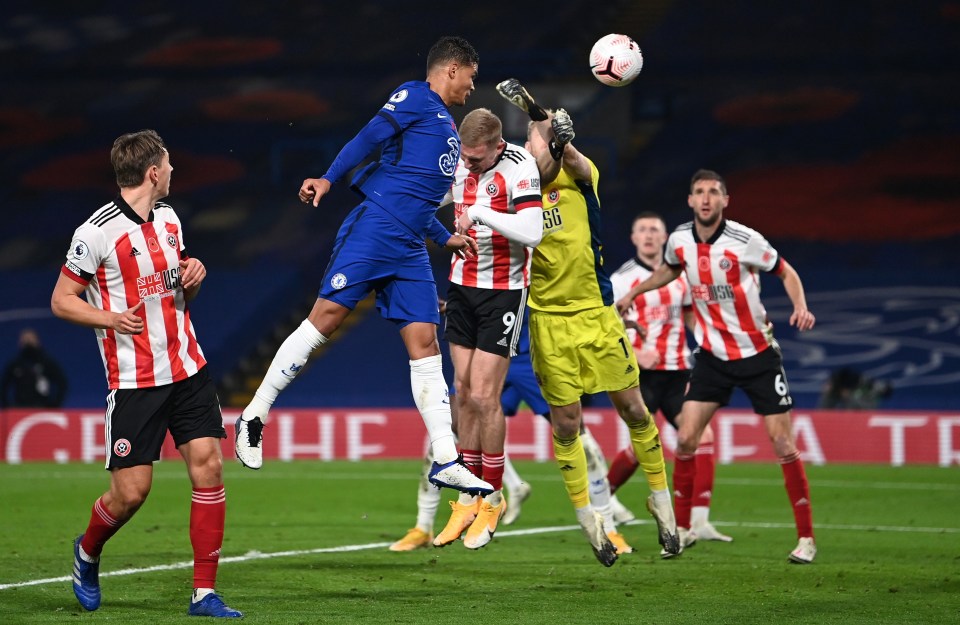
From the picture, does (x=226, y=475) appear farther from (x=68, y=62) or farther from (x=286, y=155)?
(x=68, y=62)

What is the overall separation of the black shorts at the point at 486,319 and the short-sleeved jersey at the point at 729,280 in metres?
1.81

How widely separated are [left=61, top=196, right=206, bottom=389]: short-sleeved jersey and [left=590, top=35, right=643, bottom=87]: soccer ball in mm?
2782

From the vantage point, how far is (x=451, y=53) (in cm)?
744

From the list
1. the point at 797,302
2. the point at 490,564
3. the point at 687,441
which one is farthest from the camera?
the point at 687,441

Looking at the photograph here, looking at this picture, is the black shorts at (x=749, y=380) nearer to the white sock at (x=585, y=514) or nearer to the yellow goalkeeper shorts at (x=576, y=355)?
the yellow goalkeeper shorts at (x=576, y=355)

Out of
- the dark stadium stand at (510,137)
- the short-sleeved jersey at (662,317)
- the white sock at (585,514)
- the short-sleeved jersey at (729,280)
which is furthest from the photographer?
the dark stadium stand at (510,137)

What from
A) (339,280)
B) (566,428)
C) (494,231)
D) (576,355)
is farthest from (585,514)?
(339,280)

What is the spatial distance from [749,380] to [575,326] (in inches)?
69.2

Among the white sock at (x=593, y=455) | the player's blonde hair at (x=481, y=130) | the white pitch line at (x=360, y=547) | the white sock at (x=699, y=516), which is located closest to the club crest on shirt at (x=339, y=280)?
the player's blonde hair at (x=481, y=130)

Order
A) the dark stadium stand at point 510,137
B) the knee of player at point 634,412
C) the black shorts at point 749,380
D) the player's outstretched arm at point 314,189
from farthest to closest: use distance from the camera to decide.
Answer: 1. the dark stadium stand at point 510,137
2. the black shorts at point 749,380
3. the knee of player at point 634,412
4. the player's outstretched arm at point 314,189

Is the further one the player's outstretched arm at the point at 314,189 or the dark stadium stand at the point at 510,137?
the dark stadium stand at the point at 510,137

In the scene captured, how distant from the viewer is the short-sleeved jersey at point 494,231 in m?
7.96

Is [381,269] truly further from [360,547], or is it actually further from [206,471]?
[360,547]

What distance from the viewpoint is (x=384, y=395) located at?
22906mm
